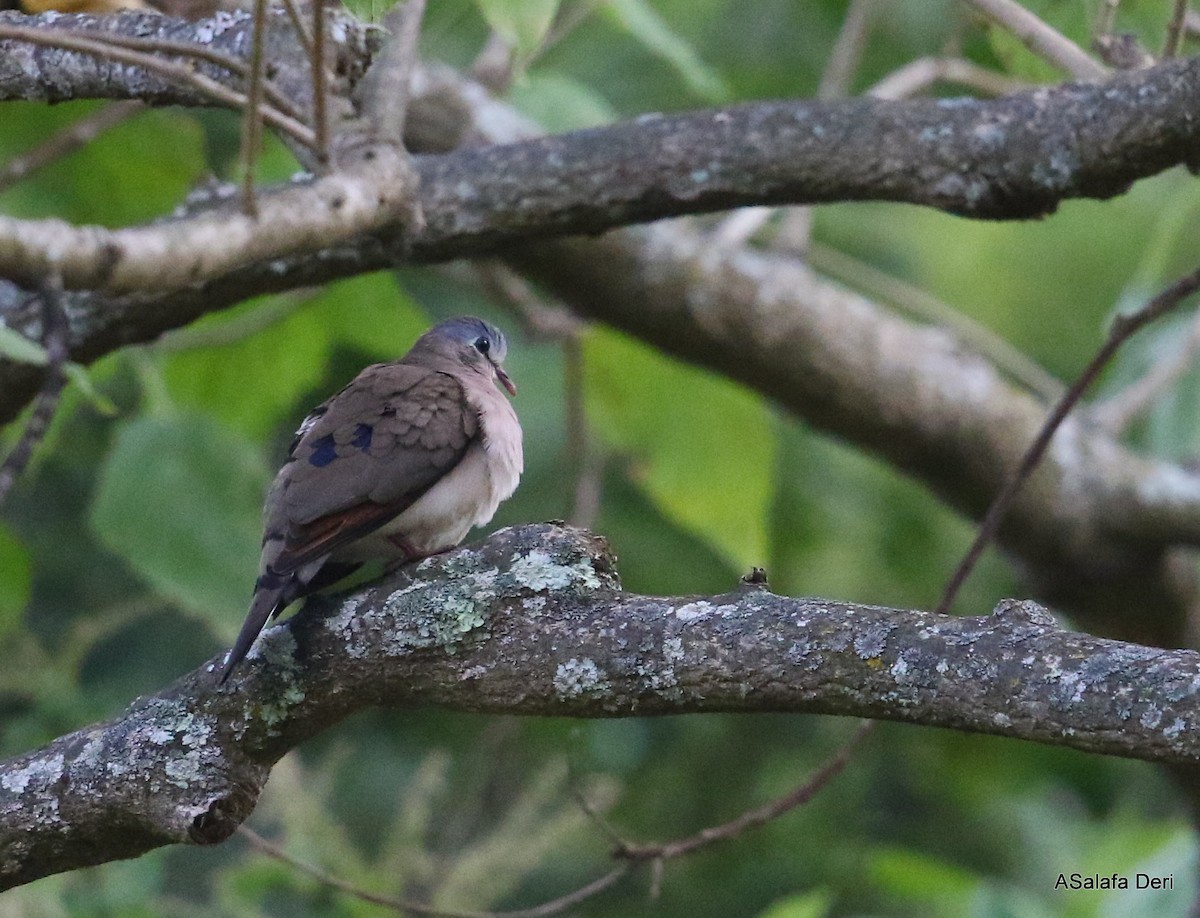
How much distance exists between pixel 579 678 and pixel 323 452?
3.61 feet

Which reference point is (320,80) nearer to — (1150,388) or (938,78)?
(938,78)

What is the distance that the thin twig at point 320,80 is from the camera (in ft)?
8.64

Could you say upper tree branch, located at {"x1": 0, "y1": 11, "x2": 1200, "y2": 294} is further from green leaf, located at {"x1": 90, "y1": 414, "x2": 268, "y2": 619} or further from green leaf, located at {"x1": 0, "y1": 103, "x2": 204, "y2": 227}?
green leaf, located at {"x1": 0, "y1": 103, "x2": 204, "y2": 227}

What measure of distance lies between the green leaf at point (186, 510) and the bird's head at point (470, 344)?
0.77 m

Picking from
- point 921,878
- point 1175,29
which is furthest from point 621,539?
point 1175,29

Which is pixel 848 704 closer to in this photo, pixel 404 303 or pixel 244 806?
pixel 244 806

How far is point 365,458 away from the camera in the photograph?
3447 millimetres

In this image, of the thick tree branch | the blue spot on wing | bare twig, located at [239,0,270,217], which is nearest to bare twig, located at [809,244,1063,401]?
the thick tree branch

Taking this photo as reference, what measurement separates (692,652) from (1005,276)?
699 cm

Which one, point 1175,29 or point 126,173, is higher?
point 1175,29

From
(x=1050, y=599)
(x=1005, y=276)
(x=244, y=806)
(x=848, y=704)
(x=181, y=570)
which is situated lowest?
(x=244, y=806)

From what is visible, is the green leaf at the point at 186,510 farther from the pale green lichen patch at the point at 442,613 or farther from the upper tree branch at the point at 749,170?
the pale green lichen patch at the point at 442,613

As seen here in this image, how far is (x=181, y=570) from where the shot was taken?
4621mm

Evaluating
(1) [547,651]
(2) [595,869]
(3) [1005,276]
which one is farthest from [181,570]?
(3) [1005,276]
